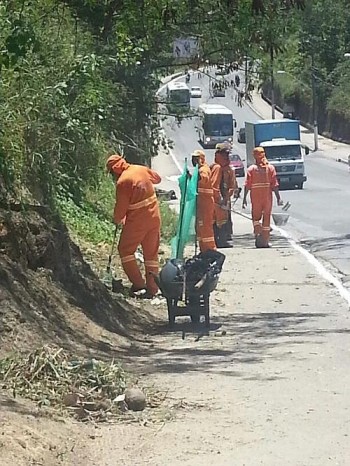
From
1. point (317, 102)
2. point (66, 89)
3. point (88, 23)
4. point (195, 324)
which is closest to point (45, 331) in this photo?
point (195, 324)

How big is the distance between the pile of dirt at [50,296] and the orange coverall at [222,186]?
26.4 feet

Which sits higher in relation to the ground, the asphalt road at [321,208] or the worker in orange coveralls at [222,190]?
the worker in orange coveralls at [222,190]

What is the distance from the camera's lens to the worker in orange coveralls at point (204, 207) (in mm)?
15773

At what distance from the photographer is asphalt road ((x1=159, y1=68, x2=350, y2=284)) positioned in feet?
67.6

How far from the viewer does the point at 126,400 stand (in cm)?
804

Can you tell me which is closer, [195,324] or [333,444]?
[333,444]

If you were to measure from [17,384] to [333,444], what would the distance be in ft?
7.69

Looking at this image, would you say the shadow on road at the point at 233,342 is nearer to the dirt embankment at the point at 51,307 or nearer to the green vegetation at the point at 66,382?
the dirt embankment at the point at 51,307

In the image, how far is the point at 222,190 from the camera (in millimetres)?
20984

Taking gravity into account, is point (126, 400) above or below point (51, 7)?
below

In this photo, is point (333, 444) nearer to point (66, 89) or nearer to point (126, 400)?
point (126, 400)

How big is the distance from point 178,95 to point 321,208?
835 centimetres

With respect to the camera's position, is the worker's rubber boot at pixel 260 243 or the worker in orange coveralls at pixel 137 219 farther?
the worker's rubber boot at pixel 260 243

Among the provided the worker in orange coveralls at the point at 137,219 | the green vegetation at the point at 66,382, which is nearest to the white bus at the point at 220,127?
the worker in orange coveralls at the point at 137,219
